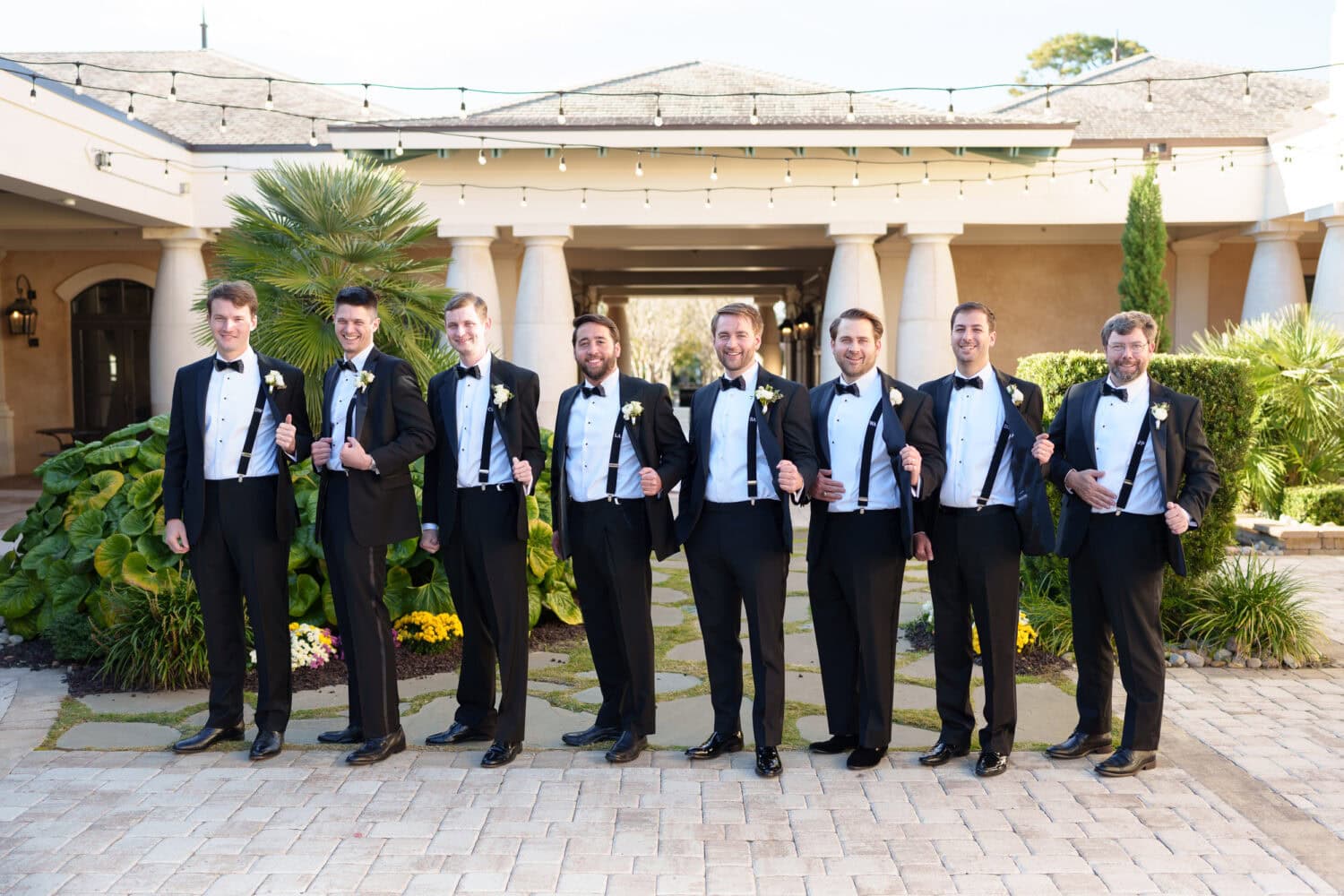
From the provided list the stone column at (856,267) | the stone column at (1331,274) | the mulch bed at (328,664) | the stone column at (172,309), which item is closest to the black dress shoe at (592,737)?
the mulch bed at (328,664)

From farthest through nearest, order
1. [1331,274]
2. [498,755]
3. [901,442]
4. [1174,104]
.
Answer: [1174,104], [1331,274], [498,755], [901,442]

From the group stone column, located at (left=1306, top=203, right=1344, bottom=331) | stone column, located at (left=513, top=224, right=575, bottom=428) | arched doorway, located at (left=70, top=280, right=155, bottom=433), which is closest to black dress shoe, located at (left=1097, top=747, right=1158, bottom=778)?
stone column, located at (left=513, top=224, right=575, bottom=428)

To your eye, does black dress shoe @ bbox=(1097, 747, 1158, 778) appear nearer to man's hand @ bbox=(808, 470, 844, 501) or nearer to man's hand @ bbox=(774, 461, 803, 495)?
man's hand @ bbox=(808, 470, 844, 501)

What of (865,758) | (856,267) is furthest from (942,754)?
(856,267)

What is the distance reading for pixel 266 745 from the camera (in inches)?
202

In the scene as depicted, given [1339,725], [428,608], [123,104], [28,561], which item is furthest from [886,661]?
[123,104]

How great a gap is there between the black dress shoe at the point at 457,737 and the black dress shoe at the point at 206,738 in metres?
0.86

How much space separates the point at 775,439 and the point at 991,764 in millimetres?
1613

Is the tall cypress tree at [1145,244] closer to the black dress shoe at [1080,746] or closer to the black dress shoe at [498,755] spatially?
the black dress shoe at [1080,746]

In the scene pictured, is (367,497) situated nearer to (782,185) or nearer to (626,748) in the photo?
(626,748)

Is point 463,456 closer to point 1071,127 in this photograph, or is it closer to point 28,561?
point 28,561

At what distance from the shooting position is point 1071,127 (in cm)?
1603

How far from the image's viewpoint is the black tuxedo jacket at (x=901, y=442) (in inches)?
189

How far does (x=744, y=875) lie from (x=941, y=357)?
46.5ft
